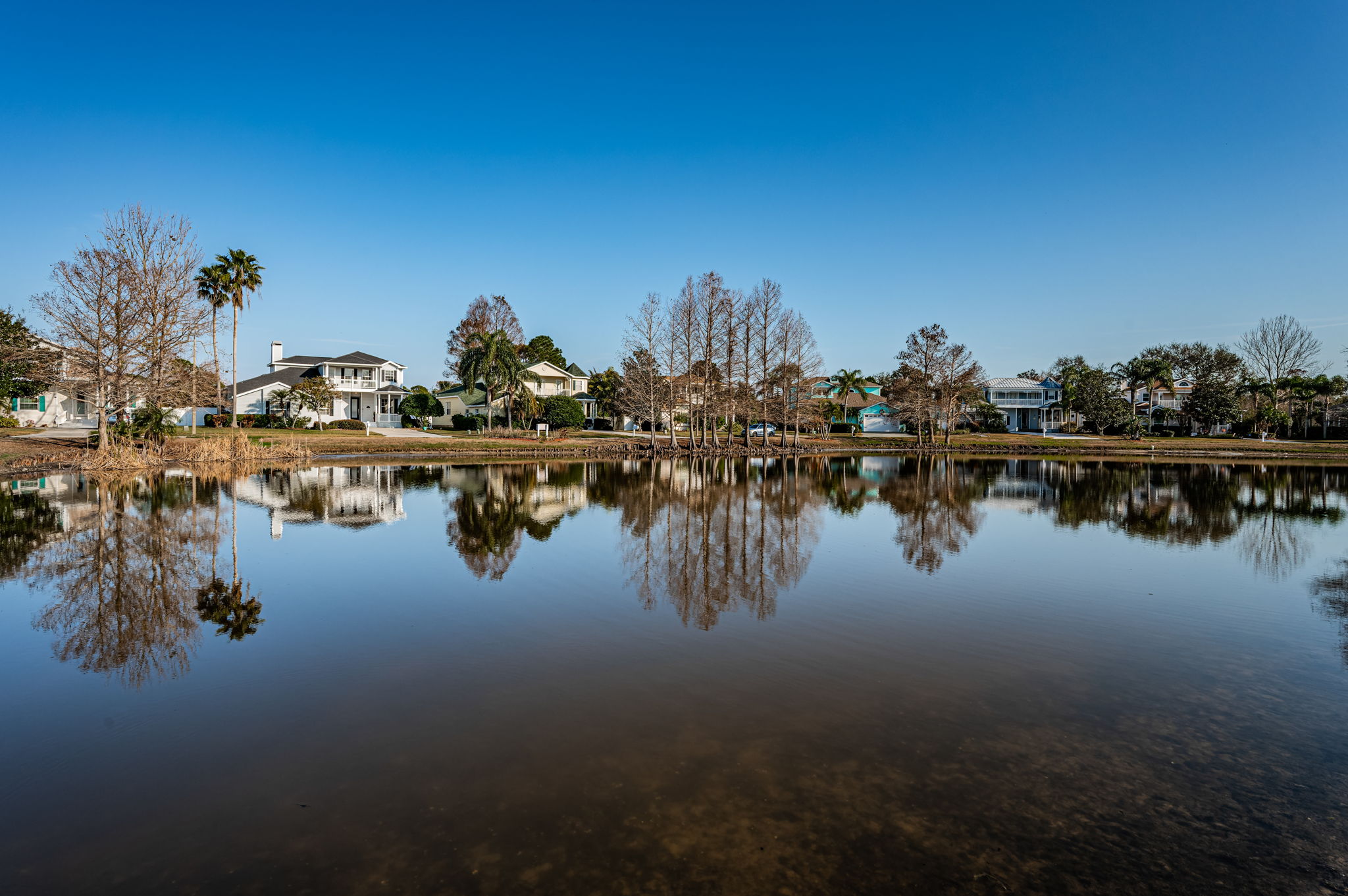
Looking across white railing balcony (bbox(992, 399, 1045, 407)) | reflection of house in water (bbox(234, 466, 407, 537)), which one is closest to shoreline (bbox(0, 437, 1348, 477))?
reflection of house in water (bbox(234, 466, 407, 537))

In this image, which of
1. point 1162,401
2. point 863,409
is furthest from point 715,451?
point 1162,401

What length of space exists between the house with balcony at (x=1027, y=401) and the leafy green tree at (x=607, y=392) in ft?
177

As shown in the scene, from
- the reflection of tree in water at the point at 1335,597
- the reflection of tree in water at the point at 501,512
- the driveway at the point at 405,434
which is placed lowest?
the reflection of tree in water at the point at 1335,597

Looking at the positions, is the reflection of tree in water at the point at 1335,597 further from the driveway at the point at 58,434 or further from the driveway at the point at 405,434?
the driveway at the point at 58,434

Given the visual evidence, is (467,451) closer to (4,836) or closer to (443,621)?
(443,621)

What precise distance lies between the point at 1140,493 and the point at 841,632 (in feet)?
83.7

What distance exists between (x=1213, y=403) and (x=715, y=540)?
86.7m

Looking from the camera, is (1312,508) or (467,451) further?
(467,451)

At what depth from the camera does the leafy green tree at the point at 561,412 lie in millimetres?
67250

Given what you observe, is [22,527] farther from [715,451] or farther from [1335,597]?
[715,451]

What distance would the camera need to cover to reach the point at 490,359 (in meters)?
56.8

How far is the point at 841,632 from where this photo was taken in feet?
31.2

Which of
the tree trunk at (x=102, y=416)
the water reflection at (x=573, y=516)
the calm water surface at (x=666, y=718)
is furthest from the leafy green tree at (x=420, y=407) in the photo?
the calm water surface at (x=666, y=718)

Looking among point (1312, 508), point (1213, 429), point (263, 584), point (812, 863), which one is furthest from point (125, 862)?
point (1213, 429)
